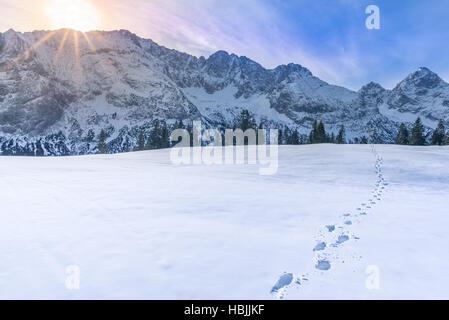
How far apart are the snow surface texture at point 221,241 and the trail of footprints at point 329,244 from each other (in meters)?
0.02

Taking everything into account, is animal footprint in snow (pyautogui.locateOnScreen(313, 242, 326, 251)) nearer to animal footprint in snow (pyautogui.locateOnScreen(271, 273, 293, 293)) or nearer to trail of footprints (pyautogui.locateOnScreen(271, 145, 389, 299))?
trail of footprints (pyautogui.locateOnScreen(271, 145, 389, 299))

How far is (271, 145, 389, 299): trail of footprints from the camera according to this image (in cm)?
432

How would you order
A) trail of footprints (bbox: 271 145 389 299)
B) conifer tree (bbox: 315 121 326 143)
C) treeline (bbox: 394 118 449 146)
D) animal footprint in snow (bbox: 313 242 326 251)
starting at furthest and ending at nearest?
conifer tree (bbox: 315 121 326 143), treeline (bbox: 394 118 449 146), animal footprint in snow (bbox: 313 242 326 251), trail of footprints (bbox: 271 145 389 299)

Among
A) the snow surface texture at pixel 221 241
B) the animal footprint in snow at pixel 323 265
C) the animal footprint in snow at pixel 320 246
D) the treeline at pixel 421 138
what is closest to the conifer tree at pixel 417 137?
the treeline at pixel 421 138

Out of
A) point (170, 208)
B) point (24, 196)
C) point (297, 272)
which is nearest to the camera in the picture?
point (297, 272)

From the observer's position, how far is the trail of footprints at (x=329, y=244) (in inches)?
170

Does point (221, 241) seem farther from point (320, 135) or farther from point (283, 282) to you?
point (320, 135)

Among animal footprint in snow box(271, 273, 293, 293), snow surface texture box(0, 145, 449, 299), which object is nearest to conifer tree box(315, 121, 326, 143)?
snow surface texture box(0, 145, 449, 299)

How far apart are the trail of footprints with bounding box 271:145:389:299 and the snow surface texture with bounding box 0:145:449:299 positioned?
0.07ft

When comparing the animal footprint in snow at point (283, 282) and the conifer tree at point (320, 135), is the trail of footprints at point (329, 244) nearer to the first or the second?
the animal footprint in snow at point (283, 282)

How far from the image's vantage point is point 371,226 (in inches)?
260

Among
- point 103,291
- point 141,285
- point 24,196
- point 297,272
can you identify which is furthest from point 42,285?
point 24,196

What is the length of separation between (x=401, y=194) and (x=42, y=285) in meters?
10.9
